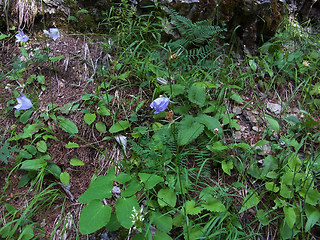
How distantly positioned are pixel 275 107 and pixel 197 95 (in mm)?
1031

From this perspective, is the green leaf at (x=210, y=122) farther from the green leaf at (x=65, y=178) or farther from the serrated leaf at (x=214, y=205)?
the green leaf at (x=65, y=178)

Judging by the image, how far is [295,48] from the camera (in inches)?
125

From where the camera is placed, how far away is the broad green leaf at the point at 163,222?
1.56m

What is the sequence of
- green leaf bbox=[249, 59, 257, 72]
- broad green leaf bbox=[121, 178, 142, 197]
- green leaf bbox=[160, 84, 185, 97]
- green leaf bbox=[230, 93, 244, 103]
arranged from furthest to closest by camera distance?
green leaf bbox=[249, 59, 257, 72] < green leaf bbox=[230, 93, 244, 103] < green leaf bbox=[160, 84, 185, 97] < broad green leaf bbox=[121, 178, 142, 197]

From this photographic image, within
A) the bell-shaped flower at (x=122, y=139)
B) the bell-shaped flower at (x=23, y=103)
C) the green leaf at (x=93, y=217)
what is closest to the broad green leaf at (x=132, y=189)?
the green leaf at (x=93, y=217)

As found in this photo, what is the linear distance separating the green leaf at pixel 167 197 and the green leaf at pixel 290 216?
2.72 feet

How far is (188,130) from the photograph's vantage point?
200 cm

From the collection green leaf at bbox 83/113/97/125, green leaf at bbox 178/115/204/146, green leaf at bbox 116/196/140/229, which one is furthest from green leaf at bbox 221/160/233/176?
green leaf at bbox 83/113/97/125

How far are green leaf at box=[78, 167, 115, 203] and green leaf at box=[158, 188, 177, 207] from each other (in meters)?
0.40

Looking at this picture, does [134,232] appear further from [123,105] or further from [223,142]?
[123,105]

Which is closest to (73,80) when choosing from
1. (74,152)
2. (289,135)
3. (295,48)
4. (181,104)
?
(74,152)

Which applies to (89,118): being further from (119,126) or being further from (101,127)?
(119,126)

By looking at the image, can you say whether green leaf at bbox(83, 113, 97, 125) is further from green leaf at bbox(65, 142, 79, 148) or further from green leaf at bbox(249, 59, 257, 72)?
green leaf at bbox(249, 59, 257, 72)

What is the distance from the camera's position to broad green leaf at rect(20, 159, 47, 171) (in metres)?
1.89
